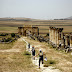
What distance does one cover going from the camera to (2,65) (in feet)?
37.9

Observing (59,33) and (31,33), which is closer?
(59,33)

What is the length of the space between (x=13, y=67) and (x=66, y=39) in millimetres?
13013

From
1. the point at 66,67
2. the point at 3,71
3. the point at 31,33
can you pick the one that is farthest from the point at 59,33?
the point at 31,33

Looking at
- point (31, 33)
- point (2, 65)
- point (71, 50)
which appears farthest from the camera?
point (31, 33)

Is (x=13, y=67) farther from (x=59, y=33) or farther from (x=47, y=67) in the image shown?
(x=59, y=33)

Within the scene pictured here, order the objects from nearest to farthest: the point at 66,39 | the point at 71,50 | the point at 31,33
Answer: the point at 71,50
the point at 66,39
the point at 31,33

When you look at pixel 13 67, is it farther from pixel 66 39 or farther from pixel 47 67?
pixel 66 39

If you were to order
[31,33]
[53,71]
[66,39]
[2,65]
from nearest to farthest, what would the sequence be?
[53,71]
[2,65]
[66,39]
[31,33]

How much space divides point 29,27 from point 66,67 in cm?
3531

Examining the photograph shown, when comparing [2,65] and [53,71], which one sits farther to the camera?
[2,65]

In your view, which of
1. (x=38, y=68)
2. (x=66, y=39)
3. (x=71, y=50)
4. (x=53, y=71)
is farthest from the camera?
(x=66, y=39)

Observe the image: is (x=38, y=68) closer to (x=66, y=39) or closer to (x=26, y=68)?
(x=26, y=68)

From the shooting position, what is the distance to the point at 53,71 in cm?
992

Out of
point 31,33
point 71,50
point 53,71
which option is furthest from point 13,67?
point 31,33
